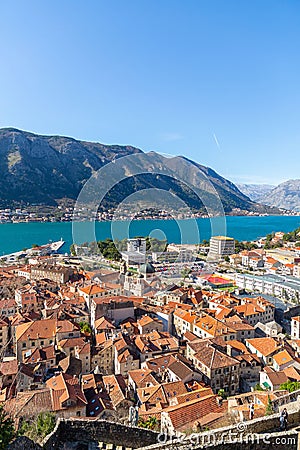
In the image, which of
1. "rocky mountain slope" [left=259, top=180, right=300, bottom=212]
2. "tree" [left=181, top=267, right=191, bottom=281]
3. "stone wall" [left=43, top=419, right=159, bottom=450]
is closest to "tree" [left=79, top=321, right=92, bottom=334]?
"stone wall" [left=43, top=419, right=159, bottom=450]

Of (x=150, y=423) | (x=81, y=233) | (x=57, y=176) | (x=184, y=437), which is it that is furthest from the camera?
(x=57, y=176)

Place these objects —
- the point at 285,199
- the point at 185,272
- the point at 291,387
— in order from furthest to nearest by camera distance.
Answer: the point at 285,199, the point at 185,272, the point at 291,387

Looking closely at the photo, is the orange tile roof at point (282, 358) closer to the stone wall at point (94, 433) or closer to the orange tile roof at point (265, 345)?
the orange tile roof at point (265, 345)

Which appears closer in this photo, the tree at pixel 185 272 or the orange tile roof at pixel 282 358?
the orange tile roof at pixel 282 358

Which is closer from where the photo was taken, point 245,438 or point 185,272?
point 245,438

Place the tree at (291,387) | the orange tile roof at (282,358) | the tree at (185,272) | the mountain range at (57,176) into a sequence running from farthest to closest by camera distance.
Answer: the mountain range at (57,176)
the tree at (185,272)
the orange tile roof at (282,358)
the tree at (291,387)

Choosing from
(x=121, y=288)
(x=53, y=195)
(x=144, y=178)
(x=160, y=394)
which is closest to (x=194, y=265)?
(x=121, y=288)

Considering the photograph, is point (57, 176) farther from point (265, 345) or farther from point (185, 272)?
point (265, 345)

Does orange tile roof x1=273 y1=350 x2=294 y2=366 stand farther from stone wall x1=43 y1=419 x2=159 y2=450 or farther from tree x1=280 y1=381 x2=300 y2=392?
stone wall x1=43 y1=419 x2=159 y2=450

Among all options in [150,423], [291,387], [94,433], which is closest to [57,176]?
[291,387]

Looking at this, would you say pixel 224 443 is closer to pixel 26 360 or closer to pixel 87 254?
pixel 26 360

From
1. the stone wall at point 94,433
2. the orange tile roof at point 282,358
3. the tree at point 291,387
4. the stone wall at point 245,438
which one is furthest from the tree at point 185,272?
the stone wall at point 245,438
